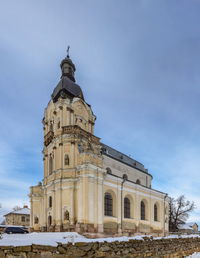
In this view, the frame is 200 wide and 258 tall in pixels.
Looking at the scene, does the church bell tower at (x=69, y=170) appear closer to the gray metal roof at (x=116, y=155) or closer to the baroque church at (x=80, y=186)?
the baroque church at (x=80, y=186)

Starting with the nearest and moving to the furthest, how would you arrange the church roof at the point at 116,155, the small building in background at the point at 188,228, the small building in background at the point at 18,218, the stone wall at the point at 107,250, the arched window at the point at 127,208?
the stone wall at the point at 107,250, the arched window at the point at 127,208, the church roof at the point at 116,155, the small building in background at the point at 188,228, the small building in background at the point at 18,218

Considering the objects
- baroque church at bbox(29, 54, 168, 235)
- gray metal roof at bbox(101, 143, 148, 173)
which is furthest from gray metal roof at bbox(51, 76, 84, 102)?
gray metal roof at bbox(101, 143, 148, 173)

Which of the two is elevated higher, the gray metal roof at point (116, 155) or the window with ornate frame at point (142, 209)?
the gray metal roof at point (116, 155)

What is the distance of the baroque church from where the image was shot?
89.1 feet

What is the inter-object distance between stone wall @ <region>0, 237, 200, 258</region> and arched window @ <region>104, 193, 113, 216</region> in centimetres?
1600

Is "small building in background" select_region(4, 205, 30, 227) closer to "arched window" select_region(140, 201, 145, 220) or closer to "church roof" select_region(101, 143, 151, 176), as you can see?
"church roof" select_region(101, 143, 151, 176)

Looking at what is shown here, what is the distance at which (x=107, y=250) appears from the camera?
7.60m

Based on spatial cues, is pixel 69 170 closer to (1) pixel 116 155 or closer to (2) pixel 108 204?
(2) pixel 108 204

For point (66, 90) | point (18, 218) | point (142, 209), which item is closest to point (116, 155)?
point (142, 209)

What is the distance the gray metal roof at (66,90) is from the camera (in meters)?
34.4

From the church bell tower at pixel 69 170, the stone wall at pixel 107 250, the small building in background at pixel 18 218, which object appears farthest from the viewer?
the small building in background at pixel 18 218

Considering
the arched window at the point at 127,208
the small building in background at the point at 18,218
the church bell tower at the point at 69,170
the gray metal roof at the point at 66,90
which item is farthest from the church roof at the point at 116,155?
the small building in background at the point at 18,218

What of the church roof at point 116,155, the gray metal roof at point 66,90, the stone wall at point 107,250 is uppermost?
the gray metal roof at point 66,90

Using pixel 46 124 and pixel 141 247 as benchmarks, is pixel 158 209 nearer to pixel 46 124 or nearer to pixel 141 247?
pixel 46 124
